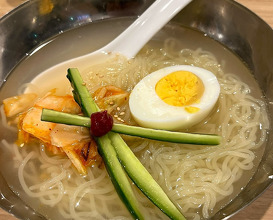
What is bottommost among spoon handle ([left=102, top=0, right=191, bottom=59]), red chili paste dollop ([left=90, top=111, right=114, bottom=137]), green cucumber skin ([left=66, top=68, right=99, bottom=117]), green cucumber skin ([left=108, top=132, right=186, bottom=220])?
green cucumber skin ([left=108, top=132, right=186, bottom=220])

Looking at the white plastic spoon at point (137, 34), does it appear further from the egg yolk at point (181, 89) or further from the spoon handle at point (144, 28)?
the egg yolk at point (181, 89)

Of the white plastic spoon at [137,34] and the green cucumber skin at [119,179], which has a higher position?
the white plastic spoon at [137,34]

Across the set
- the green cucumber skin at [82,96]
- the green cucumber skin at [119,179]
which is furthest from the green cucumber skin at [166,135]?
the green cucumber skin at [82,96]

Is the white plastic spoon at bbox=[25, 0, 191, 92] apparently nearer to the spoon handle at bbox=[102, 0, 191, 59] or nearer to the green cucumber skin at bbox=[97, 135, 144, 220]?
the spoon handle at bbox=[102, 0, 191, 59]

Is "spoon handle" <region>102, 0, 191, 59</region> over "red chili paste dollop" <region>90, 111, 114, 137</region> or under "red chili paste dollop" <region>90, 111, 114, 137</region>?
over

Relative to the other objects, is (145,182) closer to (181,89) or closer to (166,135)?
(166,135)

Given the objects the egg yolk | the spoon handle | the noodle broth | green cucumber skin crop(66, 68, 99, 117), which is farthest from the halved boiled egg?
the spoon handle

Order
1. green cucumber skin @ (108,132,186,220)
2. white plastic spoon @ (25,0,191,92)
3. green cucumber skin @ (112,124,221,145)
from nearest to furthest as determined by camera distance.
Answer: green cucumber skin @ (108,132,186,220) → green cucumber skin @ (112,124,221,145) → white plastic spoon @ (25,0,191,92)

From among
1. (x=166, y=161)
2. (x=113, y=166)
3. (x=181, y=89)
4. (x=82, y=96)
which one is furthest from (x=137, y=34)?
(x=113, y=166)
